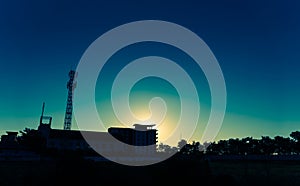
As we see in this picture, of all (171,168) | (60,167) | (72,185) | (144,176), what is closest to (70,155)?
(60,167)

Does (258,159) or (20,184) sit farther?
(258,159)

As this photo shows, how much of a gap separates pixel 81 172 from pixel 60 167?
3.79 feet

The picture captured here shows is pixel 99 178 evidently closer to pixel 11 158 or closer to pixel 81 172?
pixel 81 172

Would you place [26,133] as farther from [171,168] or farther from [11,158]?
[171,168]

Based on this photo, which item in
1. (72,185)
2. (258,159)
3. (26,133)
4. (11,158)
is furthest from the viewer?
(26,133)

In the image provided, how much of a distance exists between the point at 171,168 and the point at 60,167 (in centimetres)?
595

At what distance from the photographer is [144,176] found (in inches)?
600

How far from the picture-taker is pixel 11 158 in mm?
41781

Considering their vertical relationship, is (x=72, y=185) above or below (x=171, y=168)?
below

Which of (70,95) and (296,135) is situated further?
(296,135)

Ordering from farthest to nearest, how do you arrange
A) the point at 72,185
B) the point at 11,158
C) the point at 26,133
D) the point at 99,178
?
the point at 26,133 → the point at 11,158 → the point at 99,178 → the point at 72,185

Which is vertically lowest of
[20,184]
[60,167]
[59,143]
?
[20,184]

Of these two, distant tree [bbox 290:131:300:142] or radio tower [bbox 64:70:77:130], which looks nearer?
radio tower [bbox 64:70:77:130]

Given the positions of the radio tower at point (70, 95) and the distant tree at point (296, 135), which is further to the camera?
the distant tree at point (296, 135)
